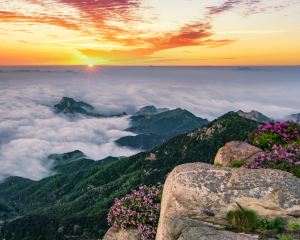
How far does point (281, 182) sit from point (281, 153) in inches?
186

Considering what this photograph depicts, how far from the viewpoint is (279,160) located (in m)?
20.1

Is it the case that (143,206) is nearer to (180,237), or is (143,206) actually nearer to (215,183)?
(215,183)

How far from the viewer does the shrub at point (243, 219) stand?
1466 cm

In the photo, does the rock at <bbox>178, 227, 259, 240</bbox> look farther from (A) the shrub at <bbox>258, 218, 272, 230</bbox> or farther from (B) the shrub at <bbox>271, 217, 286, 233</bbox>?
(B) the shrub at <bbox>271, 217, 286, 233</bbox>

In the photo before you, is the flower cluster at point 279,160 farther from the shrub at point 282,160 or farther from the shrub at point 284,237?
the shrub at point 284,237

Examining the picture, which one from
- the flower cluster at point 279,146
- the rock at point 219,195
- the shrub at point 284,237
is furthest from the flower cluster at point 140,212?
the shrub at point 284,237

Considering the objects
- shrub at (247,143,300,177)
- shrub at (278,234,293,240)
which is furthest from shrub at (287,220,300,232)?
shrub at (247,143,300,177)

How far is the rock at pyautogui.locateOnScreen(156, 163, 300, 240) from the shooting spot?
607 inches

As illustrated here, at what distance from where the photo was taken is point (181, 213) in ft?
52.7

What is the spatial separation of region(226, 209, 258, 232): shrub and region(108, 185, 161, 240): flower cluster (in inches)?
308

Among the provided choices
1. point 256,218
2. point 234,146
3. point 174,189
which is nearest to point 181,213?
point 174,189

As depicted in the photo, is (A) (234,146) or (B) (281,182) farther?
(A) (234,146)

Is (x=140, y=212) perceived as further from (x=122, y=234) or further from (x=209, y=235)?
(x=209, y=235)

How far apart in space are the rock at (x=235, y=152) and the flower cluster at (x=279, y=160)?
3.43 meters
